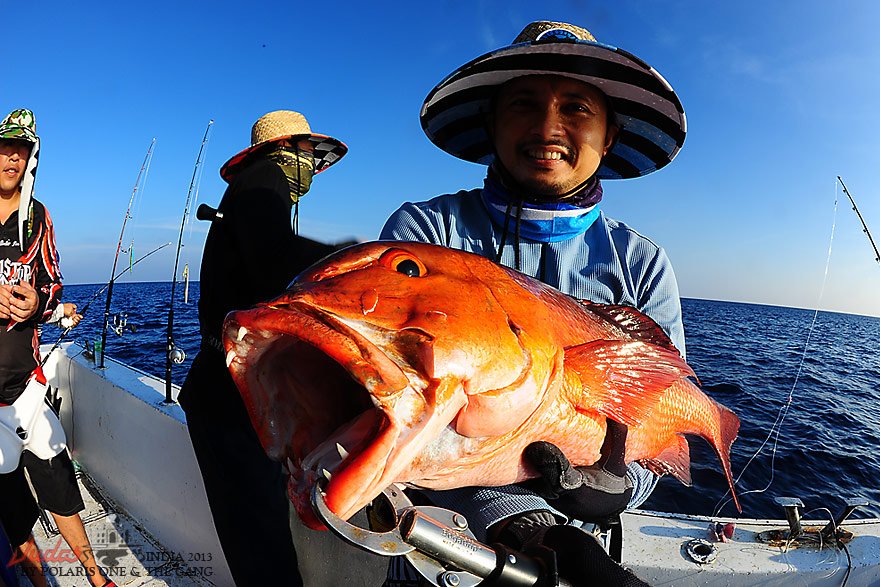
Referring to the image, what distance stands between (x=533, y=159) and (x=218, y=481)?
7.14ft

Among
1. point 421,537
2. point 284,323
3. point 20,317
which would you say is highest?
point 284,323

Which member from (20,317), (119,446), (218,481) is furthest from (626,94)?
(119,446)

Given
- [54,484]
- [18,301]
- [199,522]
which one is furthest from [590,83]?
[54,484]

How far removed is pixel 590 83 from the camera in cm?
182

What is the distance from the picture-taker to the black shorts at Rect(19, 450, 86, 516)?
306cm

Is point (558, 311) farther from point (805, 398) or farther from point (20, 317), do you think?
point (805, 398)

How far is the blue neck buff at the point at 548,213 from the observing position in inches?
71.2

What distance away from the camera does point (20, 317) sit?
3.04 meters

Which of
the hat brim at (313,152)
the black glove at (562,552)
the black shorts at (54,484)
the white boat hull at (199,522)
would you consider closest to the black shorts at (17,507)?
the black shorts at (54,484)

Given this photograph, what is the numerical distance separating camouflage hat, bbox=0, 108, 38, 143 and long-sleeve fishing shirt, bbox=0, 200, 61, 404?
48 centimetres

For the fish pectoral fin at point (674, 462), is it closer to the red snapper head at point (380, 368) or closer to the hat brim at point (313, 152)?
the red snapper head at point (380, 368)

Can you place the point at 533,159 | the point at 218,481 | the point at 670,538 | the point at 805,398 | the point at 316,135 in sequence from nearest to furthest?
the point at 533,159 < the point at 218,481 < the point at 670,538 < the point at 316,135 < the point at 805,398

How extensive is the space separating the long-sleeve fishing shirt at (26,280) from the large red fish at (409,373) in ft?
10.8

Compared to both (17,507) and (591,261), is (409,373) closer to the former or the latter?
(591,261)
